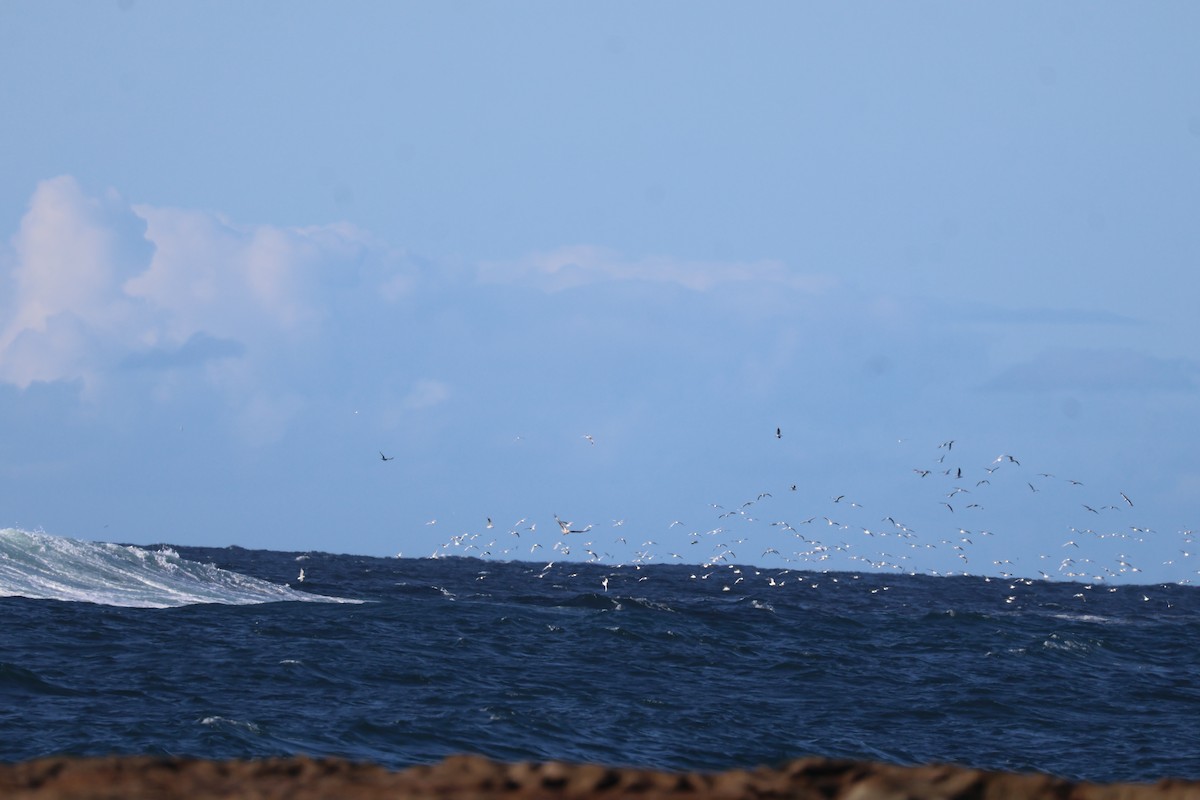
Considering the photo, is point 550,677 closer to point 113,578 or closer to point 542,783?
point 542,783

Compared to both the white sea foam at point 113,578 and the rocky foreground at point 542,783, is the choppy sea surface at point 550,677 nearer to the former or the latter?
the white sea foam at point 113,578

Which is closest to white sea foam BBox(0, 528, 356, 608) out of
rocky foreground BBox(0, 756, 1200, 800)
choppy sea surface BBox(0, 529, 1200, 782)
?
choppy sea surface BBox(0, 529, 1200, 782)

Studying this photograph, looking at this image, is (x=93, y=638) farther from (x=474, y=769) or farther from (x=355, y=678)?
(x=474, y=769)

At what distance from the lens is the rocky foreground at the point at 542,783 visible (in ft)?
24.1

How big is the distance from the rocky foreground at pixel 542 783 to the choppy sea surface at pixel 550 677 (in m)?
11.0

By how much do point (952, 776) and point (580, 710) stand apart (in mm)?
17387

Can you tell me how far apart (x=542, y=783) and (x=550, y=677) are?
21212 millimetres

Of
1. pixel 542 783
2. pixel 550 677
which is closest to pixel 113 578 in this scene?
pixel 550 677

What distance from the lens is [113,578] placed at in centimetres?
4638

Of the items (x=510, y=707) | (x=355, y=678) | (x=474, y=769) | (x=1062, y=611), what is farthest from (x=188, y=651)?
(x=1062, y=611)

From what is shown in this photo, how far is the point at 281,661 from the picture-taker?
28.0 m

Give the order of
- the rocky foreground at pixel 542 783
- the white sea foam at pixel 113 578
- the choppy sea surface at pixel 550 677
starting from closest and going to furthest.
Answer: the rocky foreground at pixel 542 783
the choppy sea surface at pixel 550 677
the white sea foam at pixel 113 578

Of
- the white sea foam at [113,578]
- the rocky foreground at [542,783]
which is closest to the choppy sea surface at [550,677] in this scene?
the white sea foam at [113,578]

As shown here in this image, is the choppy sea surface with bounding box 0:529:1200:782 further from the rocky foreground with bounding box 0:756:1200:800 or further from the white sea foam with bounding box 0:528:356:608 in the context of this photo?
the rocky foreground with bounding box 0:756:1200:800
